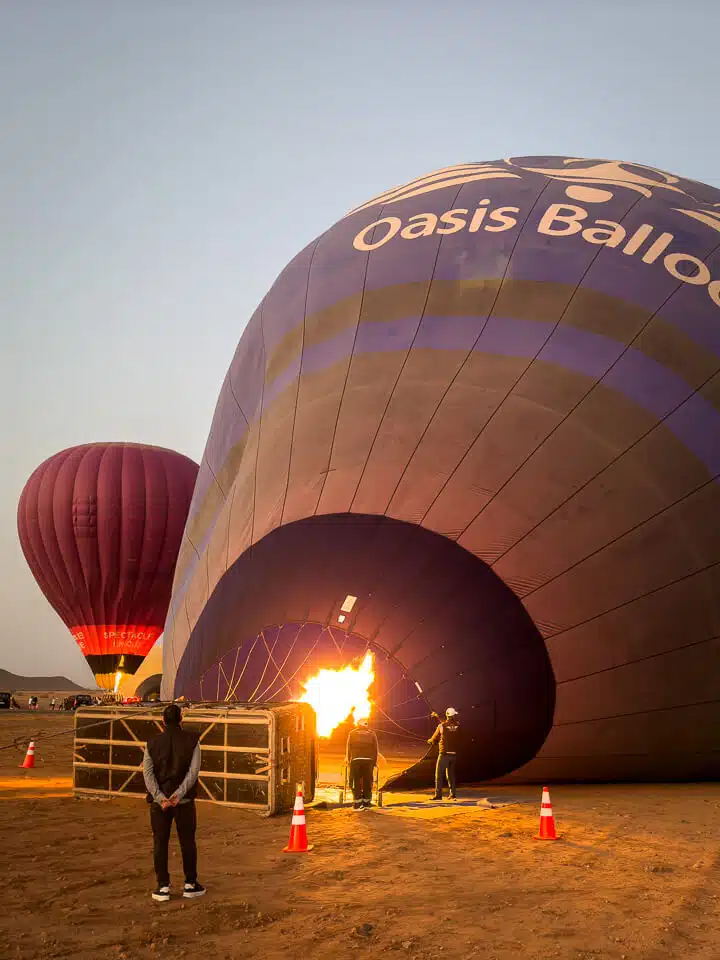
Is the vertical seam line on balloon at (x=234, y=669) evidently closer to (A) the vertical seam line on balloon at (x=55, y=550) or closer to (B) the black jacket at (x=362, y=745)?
(B) the black jacket at (x=362, y=745)

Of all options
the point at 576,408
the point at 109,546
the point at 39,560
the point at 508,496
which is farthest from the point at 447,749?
the point at 39,560

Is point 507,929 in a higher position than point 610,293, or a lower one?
lower

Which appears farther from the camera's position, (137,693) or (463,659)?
(137,693)

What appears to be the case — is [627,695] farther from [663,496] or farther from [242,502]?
[242,502]

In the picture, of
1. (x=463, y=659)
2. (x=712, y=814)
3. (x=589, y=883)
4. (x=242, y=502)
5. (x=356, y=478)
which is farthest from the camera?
(x=242, y=502)

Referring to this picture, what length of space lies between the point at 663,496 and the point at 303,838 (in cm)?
512

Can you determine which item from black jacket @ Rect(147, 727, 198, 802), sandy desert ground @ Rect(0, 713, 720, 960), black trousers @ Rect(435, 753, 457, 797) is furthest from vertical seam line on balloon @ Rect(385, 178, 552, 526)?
black jacket @ Rect(147, 727, 198, 802)

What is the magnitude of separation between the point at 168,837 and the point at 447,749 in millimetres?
4009

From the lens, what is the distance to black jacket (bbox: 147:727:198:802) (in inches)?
218

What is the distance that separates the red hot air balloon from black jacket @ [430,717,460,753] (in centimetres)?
2411

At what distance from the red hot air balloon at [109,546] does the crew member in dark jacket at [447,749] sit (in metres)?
24.0

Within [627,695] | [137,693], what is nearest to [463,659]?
[627,695]

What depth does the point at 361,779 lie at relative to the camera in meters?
8.91

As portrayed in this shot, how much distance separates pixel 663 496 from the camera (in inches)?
375
